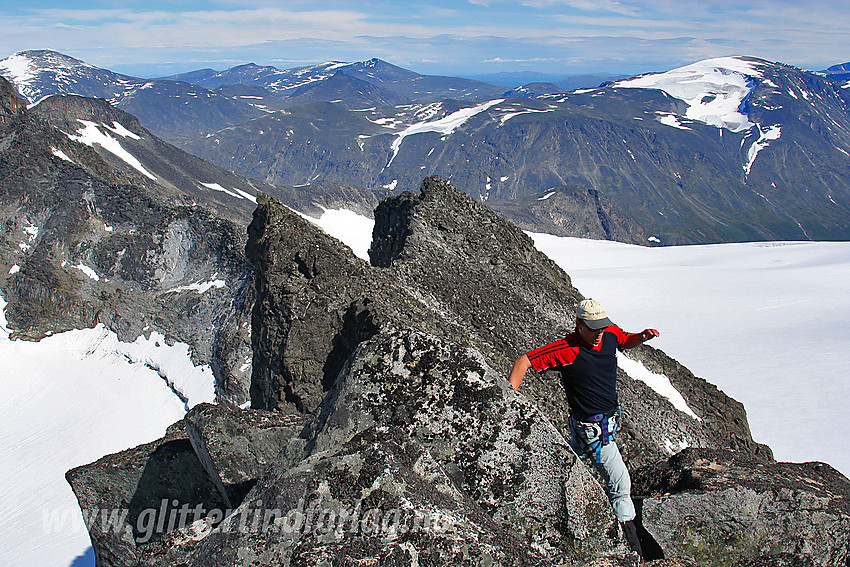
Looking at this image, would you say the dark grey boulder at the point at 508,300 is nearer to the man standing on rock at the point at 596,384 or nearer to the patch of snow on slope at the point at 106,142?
the man standing on rock at the point at 596,384

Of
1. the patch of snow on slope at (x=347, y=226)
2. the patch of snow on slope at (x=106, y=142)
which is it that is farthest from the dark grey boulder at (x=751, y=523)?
the patch of snow on slope at (x=106, y=142)

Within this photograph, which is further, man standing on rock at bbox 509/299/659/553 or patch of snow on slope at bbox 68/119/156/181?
patch of snow on slope at bbox 68/119/156/181

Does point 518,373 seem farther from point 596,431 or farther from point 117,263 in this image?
point 117,263

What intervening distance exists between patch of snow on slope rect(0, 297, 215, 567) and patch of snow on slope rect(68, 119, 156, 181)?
60772 mm

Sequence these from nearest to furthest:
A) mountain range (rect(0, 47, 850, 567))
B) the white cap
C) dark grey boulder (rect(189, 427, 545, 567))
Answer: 1. dark grey boulder (rect(189, 427, 545, 567))
2. mountain range (rect(0, 47, 850, 567))
3. the white cap

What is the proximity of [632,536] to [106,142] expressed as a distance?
111 m

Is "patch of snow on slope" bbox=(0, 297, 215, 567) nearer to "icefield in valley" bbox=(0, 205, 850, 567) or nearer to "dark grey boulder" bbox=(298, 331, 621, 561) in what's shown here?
"icefield in valley" bbox=(0, 205, 850, 567)

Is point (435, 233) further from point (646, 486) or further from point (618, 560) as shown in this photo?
point (618, 560)

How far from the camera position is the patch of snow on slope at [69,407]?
1011 inches

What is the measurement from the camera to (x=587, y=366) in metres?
6.93

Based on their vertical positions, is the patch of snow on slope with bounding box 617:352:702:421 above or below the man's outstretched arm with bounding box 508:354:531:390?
below

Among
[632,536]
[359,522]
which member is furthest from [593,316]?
[359,522]

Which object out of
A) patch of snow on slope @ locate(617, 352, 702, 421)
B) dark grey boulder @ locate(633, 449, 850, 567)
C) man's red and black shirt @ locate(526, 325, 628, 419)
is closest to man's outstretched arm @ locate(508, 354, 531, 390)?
man's red and black shirt @ locate(526, 325, 628, 419)

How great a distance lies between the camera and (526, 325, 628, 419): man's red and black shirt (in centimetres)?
694
